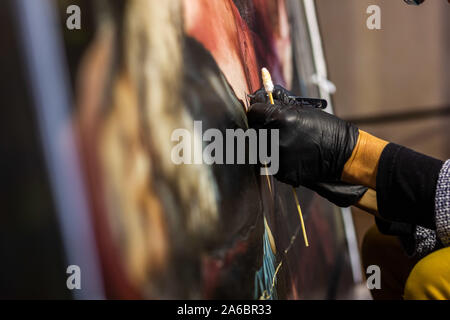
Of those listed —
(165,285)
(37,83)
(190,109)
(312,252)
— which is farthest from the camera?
(312,252)

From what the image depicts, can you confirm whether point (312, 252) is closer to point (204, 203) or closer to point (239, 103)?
point (239, 103)

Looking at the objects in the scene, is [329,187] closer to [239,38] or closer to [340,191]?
[340,191]

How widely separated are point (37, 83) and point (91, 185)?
0.36ft

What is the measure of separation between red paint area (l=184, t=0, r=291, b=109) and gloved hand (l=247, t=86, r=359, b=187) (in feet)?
0.21

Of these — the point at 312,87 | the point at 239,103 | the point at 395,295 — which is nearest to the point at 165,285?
the point at 239,103

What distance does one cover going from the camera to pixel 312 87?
6.72 feet

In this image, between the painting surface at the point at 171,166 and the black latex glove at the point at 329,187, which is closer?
the painting surface at the point at 171,166

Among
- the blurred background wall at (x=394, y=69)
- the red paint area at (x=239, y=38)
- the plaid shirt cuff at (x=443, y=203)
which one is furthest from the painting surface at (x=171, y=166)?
the blurred background wall at (x=394, y=69)

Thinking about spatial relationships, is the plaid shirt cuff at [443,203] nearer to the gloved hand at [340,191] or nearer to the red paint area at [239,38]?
the gloved hand at [340,191]

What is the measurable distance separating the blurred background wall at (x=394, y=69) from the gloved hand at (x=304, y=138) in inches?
85.9

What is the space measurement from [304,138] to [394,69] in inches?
99.6

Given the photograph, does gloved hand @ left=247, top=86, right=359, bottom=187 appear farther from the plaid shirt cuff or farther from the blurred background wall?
the blurred background wall

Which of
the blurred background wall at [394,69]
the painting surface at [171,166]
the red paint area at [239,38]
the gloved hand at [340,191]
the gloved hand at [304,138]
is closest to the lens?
the painting surface at [171,166]

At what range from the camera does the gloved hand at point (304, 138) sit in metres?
0.94
